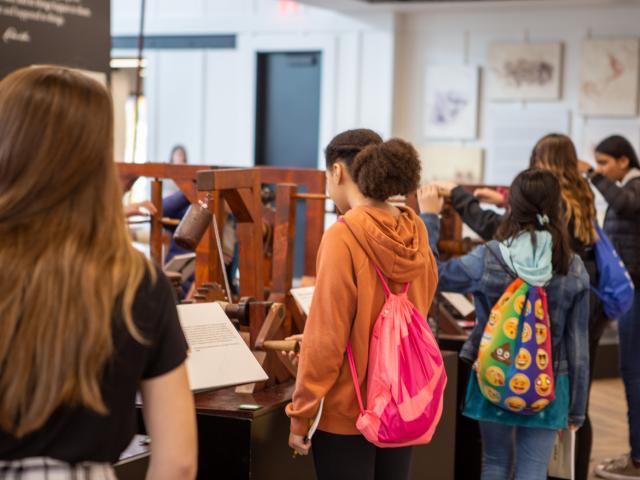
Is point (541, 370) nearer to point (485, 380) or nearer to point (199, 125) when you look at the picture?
point (485, 380)

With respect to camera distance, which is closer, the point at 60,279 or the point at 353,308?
the point at 60,279

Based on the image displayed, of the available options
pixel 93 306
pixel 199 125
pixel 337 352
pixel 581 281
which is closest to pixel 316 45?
pixel 199 125

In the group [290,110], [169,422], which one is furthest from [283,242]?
[290,110]

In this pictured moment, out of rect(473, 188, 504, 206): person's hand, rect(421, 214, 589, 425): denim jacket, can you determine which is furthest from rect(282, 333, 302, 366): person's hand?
rect(473, 188, 504, 206): person's hand

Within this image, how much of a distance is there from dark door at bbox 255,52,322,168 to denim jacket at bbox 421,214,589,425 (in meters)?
7.88

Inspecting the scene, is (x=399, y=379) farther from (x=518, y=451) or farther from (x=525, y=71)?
(x=525, y=71)

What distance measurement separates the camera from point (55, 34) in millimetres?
4336

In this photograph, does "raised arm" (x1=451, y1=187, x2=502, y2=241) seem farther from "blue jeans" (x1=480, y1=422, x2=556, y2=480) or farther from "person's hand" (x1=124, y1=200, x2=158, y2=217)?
"person's hand" (x1=124, y1=200, x2=158, y2=217)

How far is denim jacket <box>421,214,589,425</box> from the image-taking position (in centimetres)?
314

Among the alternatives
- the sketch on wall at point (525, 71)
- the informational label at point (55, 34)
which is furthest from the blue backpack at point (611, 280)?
the sketch on wall at point (525, 71)

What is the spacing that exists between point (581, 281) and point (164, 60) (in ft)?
30.0

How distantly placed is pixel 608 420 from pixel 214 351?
4184mm

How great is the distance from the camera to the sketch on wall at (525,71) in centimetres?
1000

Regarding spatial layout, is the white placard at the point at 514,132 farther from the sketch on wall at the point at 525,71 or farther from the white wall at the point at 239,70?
the white wall at the point at 239,70
